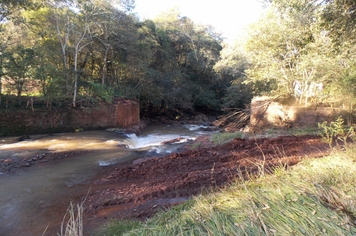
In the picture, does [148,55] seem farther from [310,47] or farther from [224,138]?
[310,47]

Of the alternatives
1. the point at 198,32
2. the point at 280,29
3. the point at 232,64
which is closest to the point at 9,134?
the point at 280,29

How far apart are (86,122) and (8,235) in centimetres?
1022

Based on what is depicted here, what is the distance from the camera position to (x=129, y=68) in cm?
1769

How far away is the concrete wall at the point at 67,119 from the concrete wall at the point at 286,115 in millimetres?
8431

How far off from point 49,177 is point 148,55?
1375 cm

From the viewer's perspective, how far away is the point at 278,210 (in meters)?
2.29

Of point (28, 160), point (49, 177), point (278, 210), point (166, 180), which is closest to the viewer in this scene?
point (278, 210)

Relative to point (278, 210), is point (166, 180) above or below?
below

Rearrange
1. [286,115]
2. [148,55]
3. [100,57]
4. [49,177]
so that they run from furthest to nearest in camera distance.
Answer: [148,55] → [100,57] → [286,115] → [49,177]

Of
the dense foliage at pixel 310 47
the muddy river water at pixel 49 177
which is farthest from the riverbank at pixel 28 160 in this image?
the dense foliage at pixel 310 47

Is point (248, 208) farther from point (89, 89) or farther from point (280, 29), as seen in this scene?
point (89, 89)

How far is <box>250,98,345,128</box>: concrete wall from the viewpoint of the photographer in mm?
8617

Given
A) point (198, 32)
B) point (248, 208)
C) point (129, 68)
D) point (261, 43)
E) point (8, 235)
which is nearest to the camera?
point (248, 208)

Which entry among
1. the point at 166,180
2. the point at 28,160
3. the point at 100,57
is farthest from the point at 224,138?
the point at 100,57
